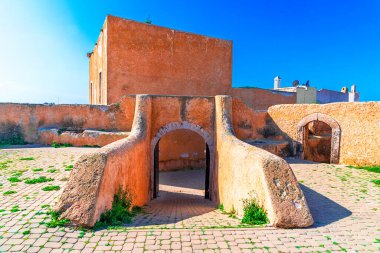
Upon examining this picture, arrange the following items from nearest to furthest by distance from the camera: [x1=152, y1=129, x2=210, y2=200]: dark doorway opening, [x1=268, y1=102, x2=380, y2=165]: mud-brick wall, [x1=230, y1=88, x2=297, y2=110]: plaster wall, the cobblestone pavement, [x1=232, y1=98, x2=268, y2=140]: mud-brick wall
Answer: the cobblestone pavement
[x1=268, y1=102, x2=380, y2=165]: mud-brick wall
[x1=232, y1=98, x2=268, y2=140]: mud-brick wall
[x1=152, y1=129, x2=210, y2=200]: dark doorway opening
[x1=230, y1=88, x2=297, y2=110]: plaster wall

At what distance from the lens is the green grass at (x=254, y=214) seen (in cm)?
524

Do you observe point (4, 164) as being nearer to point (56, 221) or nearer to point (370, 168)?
point (56, 221)

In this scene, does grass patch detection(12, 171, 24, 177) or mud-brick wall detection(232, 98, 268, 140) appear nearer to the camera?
grass patch detection(12, 171, 24, 177)

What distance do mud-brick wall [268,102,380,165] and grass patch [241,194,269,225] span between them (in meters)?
8.63

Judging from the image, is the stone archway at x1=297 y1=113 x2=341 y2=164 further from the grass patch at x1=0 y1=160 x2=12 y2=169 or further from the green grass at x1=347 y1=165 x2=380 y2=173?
the grass patch at x1=0 y1=160 x2=12 y2=169

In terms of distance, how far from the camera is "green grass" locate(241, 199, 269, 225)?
206 inches

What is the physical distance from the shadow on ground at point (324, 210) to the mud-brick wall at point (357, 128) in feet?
18.0

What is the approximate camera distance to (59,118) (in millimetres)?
12781

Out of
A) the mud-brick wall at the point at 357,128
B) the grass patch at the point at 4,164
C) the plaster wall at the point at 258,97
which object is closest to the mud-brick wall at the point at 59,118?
the grass patch at the point at 4,164

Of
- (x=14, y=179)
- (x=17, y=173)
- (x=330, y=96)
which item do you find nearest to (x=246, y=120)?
(x=17, y=173)

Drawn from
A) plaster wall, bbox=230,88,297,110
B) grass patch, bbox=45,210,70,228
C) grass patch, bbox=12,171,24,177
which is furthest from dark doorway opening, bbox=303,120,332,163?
grass patch, bbox=12,171,24,177

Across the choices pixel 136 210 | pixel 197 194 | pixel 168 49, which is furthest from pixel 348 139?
pixel 168 49

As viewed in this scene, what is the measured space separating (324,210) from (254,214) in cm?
208

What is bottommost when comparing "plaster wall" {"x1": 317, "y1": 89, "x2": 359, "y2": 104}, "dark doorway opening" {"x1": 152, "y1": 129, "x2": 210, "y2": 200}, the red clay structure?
"dark doorway opening" {"x1": 152, "y1": 129, "x2": 210, "y2": 200}
